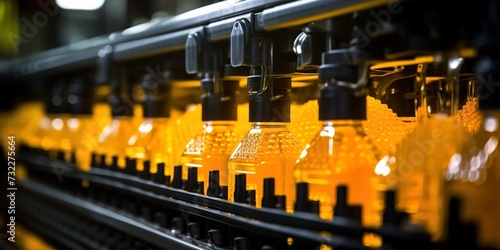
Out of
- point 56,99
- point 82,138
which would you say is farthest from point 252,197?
point 56,99

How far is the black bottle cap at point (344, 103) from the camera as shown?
1.10 m

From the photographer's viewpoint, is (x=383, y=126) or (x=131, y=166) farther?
(x=131, y=166)

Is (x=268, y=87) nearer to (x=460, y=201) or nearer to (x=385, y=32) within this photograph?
(x=385, y=32)

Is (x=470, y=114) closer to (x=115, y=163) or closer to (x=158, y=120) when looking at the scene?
(x=158, y=120)

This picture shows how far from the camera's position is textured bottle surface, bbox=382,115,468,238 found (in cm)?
100

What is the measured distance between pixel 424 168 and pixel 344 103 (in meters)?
0.17

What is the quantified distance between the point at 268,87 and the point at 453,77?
15.2 inches

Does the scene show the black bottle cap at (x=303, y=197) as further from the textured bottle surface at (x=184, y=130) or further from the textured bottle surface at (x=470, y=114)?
the textured bottle surface at (x=184, y=130)

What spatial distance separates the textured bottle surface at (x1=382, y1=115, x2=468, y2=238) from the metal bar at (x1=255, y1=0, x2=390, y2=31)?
24cm

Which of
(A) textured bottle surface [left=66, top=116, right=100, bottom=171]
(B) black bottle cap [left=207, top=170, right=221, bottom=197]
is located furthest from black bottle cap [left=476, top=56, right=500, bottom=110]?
(A) textured bottle surface [left=66, top=116, right=100, bottom=171]

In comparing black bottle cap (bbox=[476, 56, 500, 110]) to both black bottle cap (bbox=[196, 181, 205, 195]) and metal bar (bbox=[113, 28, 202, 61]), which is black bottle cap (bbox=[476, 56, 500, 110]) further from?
metal bar (bbox=[113, 28, 202, 61])

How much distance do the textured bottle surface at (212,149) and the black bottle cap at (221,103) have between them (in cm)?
2

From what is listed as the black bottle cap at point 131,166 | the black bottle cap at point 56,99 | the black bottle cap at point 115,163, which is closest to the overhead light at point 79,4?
the black bottle cap at point 56,99

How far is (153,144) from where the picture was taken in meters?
1.90
